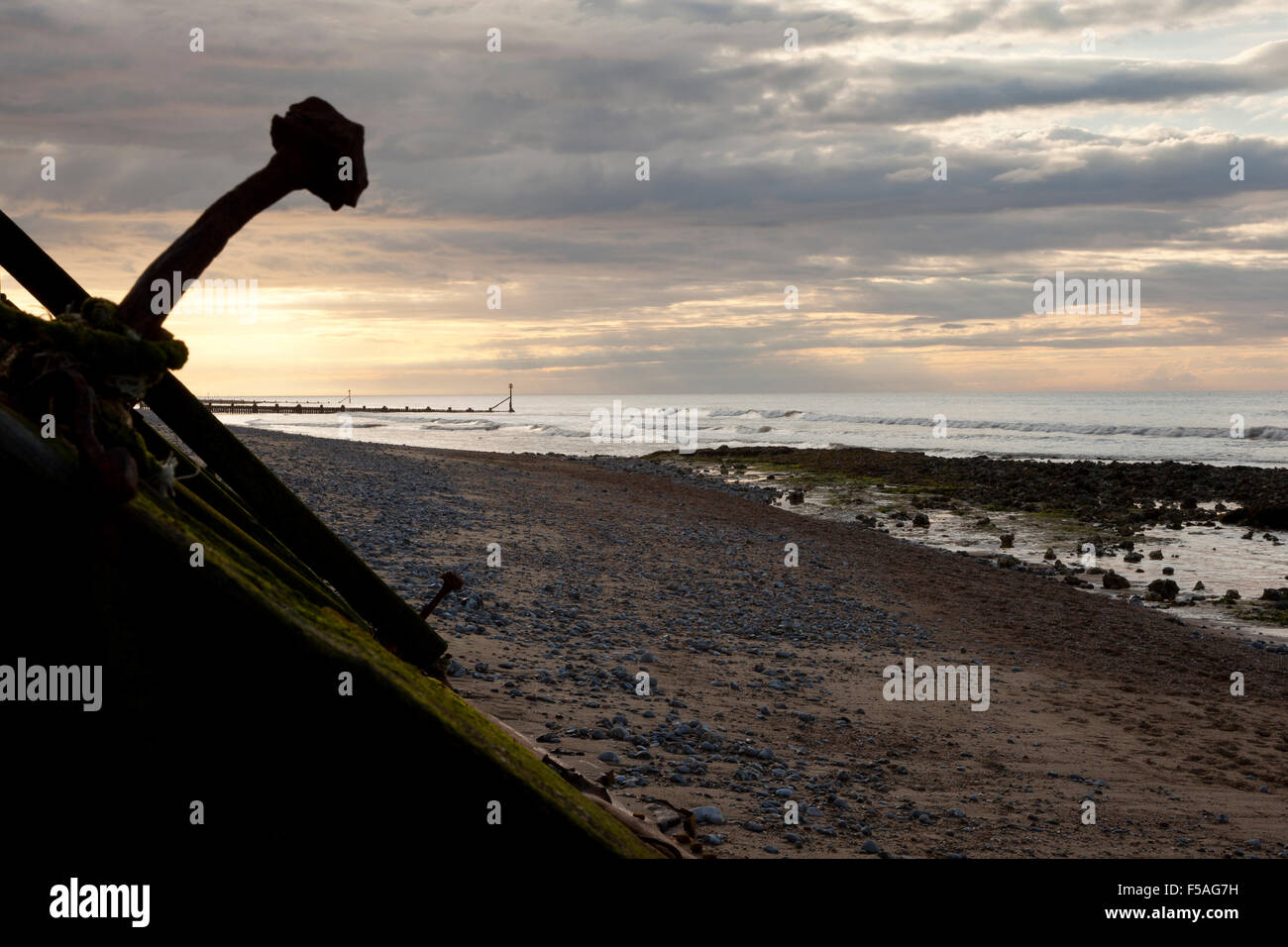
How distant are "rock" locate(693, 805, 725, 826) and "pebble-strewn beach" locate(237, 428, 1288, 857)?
0.06 ft

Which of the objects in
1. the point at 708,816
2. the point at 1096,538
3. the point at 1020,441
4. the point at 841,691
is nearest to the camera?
the point at 708,816

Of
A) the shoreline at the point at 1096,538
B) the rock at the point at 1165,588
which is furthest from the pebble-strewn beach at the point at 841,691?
the shoreline at the point at 1096,538

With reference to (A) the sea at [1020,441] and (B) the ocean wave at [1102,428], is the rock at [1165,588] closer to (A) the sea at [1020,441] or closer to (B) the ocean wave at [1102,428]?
(A) the sea at [1020,441]

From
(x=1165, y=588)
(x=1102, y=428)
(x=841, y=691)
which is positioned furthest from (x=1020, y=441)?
(x=841, y=691)

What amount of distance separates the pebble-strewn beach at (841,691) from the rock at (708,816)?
0.02 metres

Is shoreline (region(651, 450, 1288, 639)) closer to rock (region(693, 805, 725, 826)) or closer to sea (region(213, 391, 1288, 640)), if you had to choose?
sea (region(213, 391, 1288, 640))

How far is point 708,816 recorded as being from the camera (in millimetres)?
5980

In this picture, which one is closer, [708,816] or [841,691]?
[708,816]

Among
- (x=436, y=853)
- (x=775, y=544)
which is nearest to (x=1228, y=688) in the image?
(x=775, y=544)

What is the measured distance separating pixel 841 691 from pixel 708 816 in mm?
4228

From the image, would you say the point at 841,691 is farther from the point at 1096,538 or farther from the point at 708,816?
the point at 1096,538

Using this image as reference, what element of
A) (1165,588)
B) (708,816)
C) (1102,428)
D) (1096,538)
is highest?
(1102,428)

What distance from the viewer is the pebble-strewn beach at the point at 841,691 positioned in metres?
6.76
